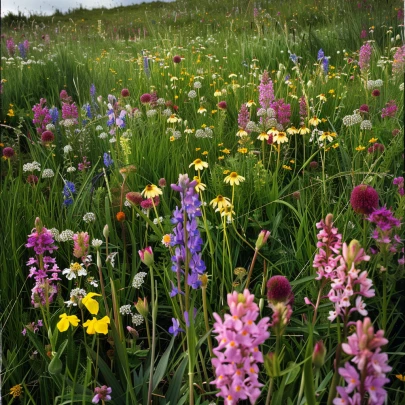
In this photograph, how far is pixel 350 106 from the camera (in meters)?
3.00

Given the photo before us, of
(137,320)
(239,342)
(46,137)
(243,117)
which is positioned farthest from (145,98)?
(239,342)

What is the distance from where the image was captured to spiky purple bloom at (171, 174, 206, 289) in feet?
3.44

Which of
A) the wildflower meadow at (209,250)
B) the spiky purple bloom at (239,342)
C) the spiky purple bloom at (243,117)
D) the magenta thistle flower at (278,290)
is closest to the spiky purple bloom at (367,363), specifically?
the wildflower meadow at (209,250)

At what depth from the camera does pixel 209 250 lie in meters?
1.76

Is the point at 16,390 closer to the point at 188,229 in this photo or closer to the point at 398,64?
the point at 188,229

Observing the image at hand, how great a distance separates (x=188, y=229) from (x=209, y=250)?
0.65m

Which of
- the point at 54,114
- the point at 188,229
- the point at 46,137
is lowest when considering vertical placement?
the point at 188,229

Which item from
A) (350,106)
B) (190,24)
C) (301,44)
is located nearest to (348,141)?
(350,106)

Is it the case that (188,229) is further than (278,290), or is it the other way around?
(188,229)

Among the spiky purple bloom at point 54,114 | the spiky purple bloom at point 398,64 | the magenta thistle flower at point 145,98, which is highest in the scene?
the spiky purple bloom at point 398,64

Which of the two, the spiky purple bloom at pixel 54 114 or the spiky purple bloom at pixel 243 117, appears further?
the spiky purple bloom at pixel 54 114

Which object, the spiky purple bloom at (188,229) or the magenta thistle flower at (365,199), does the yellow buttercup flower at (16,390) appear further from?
the magenta thistle flower at (365,199)

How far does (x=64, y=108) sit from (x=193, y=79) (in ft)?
4.56

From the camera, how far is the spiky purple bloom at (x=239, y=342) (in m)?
0.69
